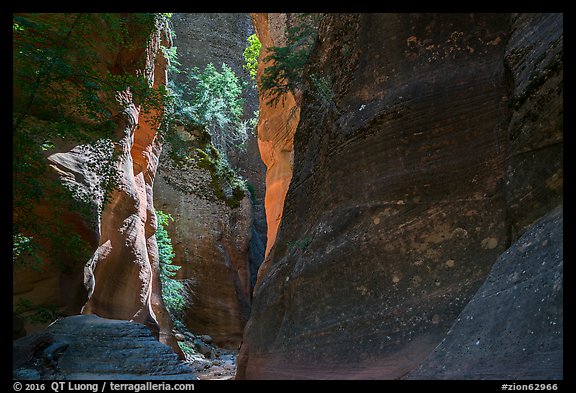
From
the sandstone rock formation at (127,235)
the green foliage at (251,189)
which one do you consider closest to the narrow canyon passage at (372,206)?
the sandstone rock formation at (127,235)

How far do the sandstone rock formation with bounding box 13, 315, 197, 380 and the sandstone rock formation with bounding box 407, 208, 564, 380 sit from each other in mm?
4079

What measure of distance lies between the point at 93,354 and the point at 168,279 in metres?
11.7

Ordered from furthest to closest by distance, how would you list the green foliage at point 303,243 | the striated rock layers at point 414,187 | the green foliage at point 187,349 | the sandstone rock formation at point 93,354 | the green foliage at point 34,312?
the green foliage at point 187,349, the green foliage at point 34,312, the green foliage at point 303,243, the sandstone rock formation at point 93,354, the striated rock layers at point 414,187

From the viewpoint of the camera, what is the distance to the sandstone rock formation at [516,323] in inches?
123

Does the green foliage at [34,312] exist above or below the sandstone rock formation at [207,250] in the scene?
below

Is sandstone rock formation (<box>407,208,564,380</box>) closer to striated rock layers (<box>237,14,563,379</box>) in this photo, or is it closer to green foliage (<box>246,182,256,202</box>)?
striated rock layers (<box>237,14,563,379</box>)

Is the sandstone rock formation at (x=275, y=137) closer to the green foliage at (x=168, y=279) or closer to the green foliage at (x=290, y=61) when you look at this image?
the green foliage at (x=168, y=279)

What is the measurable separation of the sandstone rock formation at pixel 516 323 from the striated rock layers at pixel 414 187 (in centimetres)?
84

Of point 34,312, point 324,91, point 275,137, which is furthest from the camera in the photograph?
point 275,137

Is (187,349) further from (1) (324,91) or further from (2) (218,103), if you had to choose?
(2) (218,103)

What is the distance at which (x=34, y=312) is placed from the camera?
26.9 ft

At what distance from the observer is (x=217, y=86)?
85.6 ft

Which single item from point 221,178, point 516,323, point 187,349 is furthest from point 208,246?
point 516,323

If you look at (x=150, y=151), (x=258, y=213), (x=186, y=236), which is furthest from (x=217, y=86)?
(x=150, y=151)
